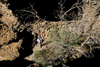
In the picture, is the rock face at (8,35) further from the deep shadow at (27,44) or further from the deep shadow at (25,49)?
the deep shadow at (27,44)

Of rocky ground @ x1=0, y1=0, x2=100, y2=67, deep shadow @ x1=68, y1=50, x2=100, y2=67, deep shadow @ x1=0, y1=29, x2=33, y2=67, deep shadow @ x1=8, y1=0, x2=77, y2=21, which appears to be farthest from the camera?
deep shadow @ x1=0, y1=29, x2=33, y2=67

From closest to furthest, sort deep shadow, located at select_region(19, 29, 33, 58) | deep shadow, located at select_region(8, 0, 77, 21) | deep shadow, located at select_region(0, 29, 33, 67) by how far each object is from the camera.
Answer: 1. deep shadow, located at select_region(8, 0, 77, 21)
2. deep shadow, located at select_region(0, 29, 33, 67)
3. deep shadow, located at select_region(19, 29, 33, 58)

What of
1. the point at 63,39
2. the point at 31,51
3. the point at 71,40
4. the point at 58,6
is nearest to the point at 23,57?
the point at 31,51

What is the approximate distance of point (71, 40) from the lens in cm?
410

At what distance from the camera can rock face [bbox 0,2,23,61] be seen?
3.32 metres

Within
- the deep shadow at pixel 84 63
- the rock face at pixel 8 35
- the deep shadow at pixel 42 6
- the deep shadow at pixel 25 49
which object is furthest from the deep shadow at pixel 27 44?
the deep shadow at pixel 84 63

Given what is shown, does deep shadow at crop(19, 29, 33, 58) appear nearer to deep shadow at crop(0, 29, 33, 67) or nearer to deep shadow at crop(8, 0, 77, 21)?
deep shadow at crop(0, 29, 33, 67)

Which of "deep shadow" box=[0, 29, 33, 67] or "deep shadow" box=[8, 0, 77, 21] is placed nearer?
"deep shadow" box=[8, 0, 77, 21]

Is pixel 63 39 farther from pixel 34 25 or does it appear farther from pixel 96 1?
pixel 96 1

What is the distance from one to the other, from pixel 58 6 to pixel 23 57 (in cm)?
406

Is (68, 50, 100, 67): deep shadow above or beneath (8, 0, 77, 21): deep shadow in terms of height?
beneath

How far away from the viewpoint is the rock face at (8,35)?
10.9 ft

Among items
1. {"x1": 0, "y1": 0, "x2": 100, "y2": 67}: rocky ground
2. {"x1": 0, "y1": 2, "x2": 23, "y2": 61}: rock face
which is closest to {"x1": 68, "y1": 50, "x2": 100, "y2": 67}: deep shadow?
{"x1": 0, "y1": 0, "x2": 100, "y2": 67}: rocky ground

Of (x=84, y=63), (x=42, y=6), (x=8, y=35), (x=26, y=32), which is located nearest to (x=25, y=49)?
(x=26, y=32)
